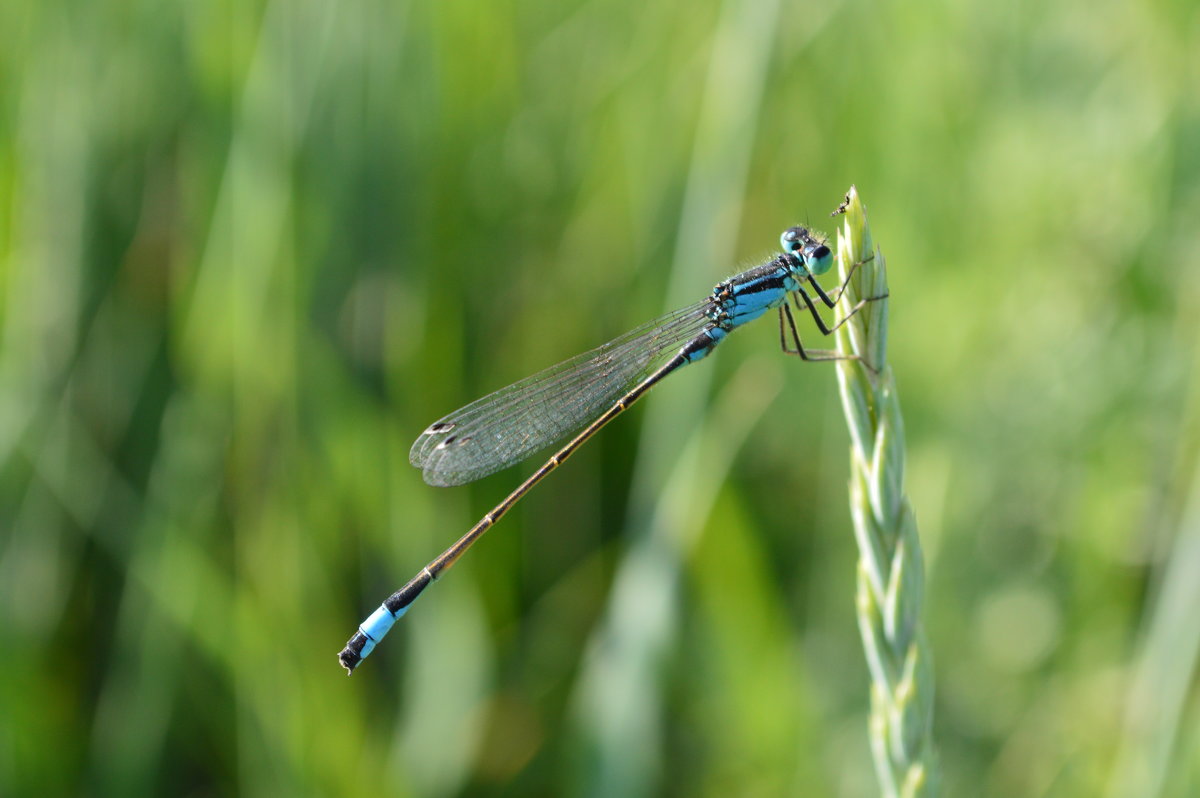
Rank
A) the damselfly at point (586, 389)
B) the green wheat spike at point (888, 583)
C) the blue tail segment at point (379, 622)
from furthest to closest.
Result: the damselfly at point (586, 389) → the blue tail segment at point (379, 622) → the green wheat spike at point (888, 583)

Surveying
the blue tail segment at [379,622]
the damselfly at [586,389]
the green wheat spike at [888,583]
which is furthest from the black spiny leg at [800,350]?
the blue tail segment at [379,622]

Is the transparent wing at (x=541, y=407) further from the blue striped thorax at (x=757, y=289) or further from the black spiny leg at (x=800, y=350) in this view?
the black spiny leg at (x=800, y=350)

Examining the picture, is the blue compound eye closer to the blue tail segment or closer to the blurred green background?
the blurred green background

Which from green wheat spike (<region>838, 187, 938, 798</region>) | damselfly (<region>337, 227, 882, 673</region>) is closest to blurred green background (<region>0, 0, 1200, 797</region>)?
damselfly (<region>337, 227, 882, 673</region>)

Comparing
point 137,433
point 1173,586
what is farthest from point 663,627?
point 137,433

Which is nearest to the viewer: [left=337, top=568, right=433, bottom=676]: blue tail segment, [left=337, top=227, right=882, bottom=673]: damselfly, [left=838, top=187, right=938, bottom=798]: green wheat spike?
[left=838, top=187, right=938, bottom=798]: green wheat spike
